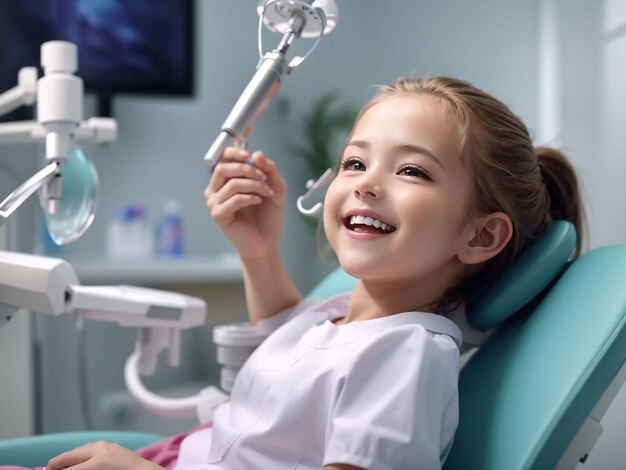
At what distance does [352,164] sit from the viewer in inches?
39.1

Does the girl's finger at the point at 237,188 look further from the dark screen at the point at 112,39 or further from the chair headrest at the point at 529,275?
the dark screen at the point at 112,39

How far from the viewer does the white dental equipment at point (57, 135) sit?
3.09 ft

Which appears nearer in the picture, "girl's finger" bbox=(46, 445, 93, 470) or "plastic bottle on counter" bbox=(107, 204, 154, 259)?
"girl's finger" bbox=(46, 445, 93, 470)

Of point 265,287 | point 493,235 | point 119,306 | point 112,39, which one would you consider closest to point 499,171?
point 493,235

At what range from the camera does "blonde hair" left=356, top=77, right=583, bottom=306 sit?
3.05ft

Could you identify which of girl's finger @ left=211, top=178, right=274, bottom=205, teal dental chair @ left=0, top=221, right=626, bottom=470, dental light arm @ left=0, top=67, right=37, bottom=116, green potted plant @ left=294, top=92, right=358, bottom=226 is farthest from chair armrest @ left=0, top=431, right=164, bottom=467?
green potted plant @ left=294, top=92, right=358, bottom=226

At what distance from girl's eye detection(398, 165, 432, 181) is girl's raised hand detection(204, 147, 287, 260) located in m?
0.27

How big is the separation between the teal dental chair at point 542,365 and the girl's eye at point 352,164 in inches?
10.0

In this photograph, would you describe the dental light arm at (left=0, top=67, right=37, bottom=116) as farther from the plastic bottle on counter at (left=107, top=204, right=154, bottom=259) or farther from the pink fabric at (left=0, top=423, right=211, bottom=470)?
the plastic bottle on counter at (left=107, top=204, right=154, bottom=259)

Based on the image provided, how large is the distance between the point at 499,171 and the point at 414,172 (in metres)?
0.12

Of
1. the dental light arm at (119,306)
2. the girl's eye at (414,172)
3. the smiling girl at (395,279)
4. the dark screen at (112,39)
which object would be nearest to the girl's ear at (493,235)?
the smiling girl at (395,279)

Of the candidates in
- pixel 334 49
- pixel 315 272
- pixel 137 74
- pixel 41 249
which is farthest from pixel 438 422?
pixel 334 49

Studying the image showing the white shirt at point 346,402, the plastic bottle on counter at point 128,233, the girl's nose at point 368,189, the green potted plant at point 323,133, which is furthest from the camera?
the green potted plant at point 323,133

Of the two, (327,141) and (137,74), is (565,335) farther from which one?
(327,141)
